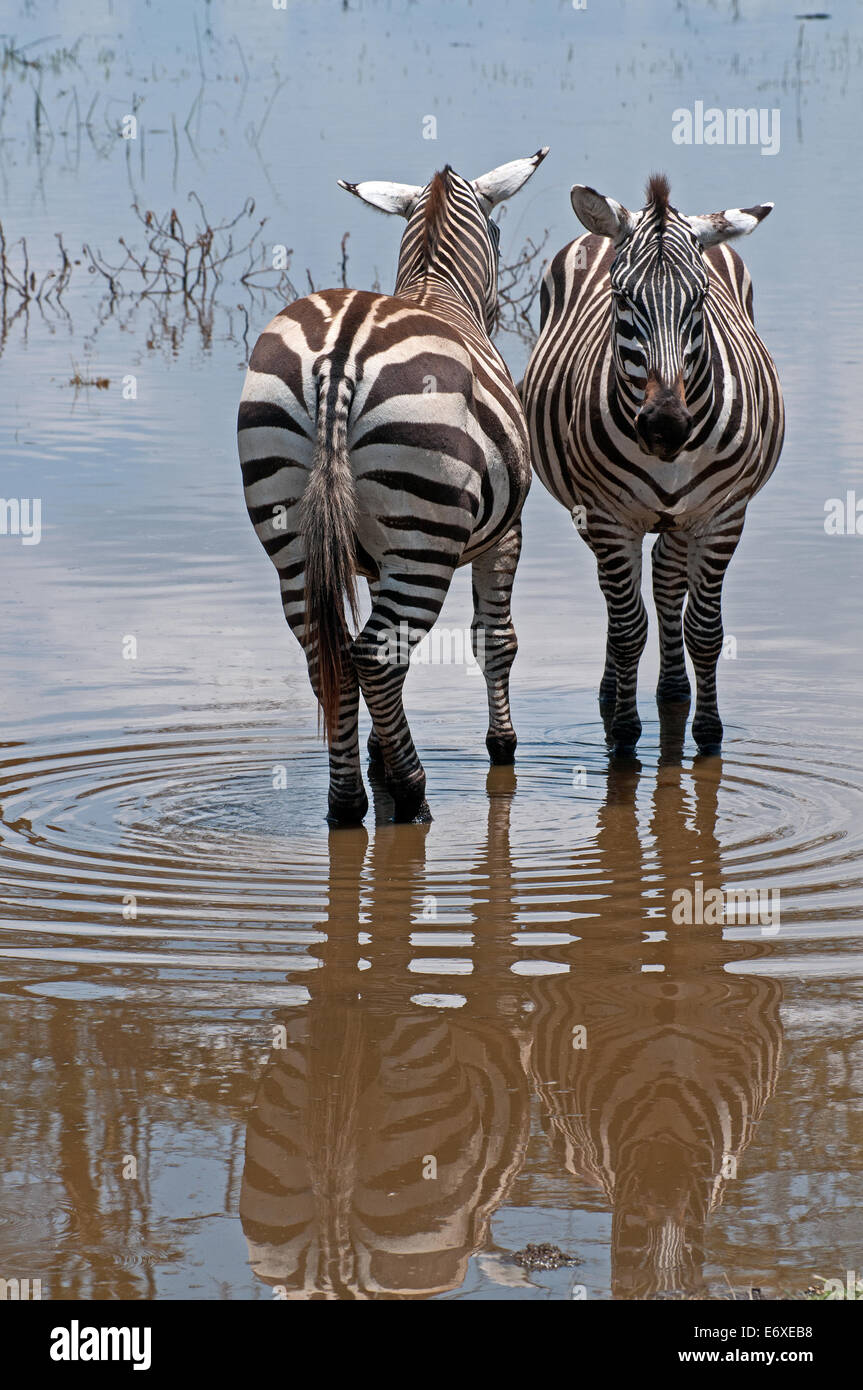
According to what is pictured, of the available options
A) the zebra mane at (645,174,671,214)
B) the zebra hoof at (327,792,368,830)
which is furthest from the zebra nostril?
the zebra hoof at (327,792,368,830)

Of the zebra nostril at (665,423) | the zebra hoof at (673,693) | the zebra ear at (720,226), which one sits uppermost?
the zebra ear at (720,226)

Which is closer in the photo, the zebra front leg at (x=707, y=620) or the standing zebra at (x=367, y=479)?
the standing zebra at (x=367, y=479)

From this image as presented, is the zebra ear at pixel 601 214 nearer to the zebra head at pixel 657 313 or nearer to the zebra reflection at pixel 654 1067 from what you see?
the zebra head at pixel 657 313

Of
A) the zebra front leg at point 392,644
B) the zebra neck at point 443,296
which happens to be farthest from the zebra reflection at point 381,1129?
the zebra neck at point 443,296

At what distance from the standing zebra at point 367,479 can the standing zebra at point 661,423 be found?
0.65 metres

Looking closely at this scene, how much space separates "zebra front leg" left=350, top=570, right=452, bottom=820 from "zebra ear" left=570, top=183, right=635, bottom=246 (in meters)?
1.85

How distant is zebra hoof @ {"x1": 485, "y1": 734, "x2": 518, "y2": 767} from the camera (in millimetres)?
7672

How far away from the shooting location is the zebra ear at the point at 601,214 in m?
7.20

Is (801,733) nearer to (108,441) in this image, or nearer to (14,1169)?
(14,1169)

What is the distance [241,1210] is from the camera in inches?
150

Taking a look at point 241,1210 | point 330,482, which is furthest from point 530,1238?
point 330,482

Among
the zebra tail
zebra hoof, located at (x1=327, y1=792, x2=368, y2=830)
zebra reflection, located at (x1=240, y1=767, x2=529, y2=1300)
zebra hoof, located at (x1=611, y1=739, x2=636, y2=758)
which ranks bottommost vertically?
zebra reflection, located at (x1=240, y1=767, x2=529, y2=1300)

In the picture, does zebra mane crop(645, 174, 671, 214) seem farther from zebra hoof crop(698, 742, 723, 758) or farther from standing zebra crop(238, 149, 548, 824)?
zebra hoof crop(698, 742, 723, 758)
